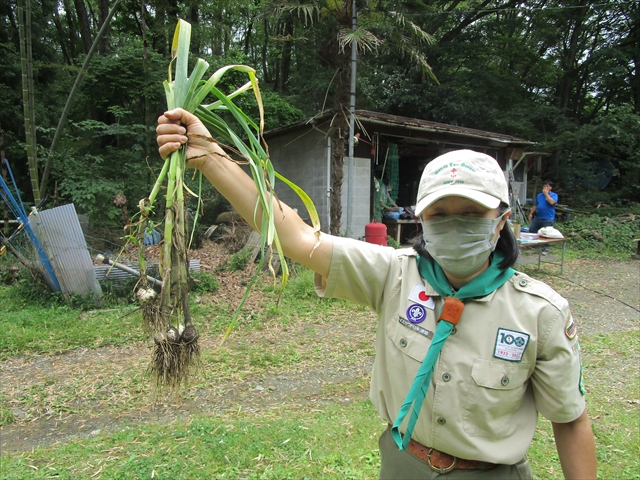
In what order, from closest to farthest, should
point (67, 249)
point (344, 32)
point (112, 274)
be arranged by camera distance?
point (67, 249), point (112, 274), point (344, 32)

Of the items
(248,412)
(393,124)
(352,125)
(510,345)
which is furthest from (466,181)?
(393,124)

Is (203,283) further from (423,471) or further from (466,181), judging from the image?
(466,181)

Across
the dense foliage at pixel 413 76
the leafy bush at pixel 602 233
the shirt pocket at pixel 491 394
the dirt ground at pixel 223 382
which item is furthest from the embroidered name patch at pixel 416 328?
the leafy bush at pixel 602 233

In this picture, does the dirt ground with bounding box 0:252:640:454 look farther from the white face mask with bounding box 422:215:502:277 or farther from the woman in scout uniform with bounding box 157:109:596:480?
the white face mask with bounding box 422:215:502:277


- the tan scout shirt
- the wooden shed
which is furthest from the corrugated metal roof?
the tan scout shirt

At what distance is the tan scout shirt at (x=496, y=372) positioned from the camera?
123 cm

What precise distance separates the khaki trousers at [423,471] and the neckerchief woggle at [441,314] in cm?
8

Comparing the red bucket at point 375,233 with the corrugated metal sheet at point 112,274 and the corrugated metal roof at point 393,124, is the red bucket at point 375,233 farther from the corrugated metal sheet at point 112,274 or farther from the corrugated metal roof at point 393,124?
the corrugated metal sheet at point 112,274

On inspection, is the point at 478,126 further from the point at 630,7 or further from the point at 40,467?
the point at 40,467

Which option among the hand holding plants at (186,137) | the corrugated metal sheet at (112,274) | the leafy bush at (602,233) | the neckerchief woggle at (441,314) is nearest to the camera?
the neckerchief woggle at (441,314)

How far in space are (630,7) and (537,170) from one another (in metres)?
7.32

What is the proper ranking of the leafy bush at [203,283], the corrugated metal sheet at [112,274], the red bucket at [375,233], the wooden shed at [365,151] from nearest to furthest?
the corrugated metal sheet at [112,274], the leafy bush at [203,283], the red bucket at [375,233], the wooden shed at [365,151]

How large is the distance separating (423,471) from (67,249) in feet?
20.4

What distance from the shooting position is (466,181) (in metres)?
1.25
